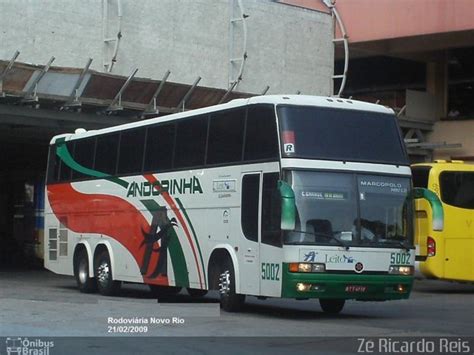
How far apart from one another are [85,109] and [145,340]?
1456 cm

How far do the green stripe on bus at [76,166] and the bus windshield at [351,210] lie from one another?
20.4 ft

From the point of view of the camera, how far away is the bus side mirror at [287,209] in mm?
14969

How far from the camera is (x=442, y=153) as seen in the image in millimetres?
35094

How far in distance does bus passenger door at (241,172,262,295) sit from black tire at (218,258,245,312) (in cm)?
30

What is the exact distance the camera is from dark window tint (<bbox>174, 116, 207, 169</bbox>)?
59.4 feet

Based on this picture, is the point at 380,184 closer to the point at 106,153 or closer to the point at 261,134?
the point at 261,134

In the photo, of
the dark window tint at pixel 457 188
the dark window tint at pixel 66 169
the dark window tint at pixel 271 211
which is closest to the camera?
the dark window tint at pixel 271 211

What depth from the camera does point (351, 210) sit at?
15.8 meters

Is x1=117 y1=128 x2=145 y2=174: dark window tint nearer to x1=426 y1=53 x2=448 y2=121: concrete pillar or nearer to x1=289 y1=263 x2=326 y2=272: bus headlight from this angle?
x1=289 y1=263 x2=326 y2=272: bus headlight

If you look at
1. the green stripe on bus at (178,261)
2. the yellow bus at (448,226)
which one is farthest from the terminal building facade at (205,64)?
the yellow bus at (448,226)

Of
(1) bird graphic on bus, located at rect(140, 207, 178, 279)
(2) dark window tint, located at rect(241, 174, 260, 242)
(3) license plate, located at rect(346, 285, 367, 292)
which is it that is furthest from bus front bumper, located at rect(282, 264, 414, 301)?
(1) bird graphic on bus, located at rect(140, 207, 178, 279)

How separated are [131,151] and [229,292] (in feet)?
16.7

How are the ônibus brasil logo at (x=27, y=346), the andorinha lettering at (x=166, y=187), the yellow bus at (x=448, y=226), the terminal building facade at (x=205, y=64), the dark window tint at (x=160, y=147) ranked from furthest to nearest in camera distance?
1. the terminal building facade at (x=205, y=64)
2. the yellow bus at (x=448, y=226)
3. the dark window tint at (x=160, y=147)
4. the andorinha lettering at (x=166, y=187)
5. the ônibus brasil logo at (x=27, y=346)

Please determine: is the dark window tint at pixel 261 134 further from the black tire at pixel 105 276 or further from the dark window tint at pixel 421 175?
the dark window tint at pixel 421 175
